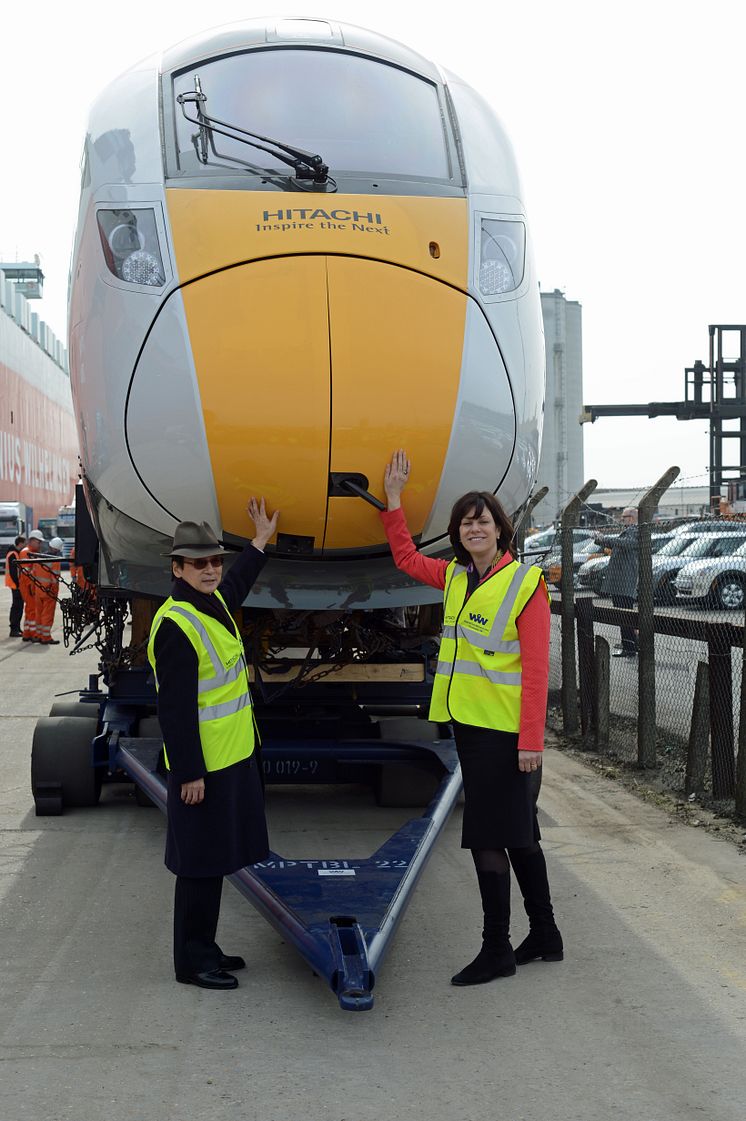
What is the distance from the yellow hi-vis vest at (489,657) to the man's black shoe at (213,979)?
117 cm

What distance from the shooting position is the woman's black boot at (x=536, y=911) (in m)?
4.78

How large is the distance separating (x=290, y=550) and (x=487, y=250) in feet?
4.90

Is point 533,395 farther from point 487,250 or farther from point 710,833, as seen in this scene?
point 710,833

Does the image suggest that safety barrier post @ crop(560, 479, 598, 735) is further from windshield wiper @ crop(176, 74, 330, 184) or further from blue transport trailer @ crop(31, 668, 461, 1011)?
windshield wiper @ crop(176, 74, 330, 184)

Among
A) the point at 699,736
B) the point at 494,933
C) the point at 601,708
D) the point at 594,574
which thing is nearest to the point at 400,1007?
the point at 494,933

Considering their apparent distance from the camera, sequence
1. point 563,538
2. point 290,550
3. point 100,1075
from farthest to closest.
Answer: point 563,538 < point 290,550 < point 100,1075

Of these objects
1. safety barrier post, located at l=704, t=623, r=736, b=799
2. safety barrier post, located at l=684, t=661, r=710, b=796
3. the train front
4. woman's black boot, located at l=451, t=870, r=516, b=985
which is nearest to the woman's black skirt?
woman's black boot, located at l=451, t=870, r=516, b=985

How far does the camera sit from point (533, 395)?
5613mm

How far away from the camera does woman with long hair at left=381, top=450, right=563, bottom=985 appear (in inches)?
181

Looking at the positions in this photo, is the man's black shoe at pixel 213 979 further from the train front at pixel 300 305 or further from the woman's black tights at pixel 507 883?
the train front at pixel 300 305

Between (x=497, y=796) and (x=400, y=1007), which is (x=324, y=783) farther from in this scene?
(x=400, y=1007)

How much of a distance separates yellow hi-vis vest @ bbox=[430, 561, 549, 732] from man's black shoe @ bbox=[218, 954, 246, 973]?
1160mm

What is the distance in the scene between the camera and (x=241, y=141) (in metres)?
5.25

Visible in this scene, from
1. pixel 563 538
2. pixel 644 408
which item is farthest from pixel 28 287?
pixel 563 538
